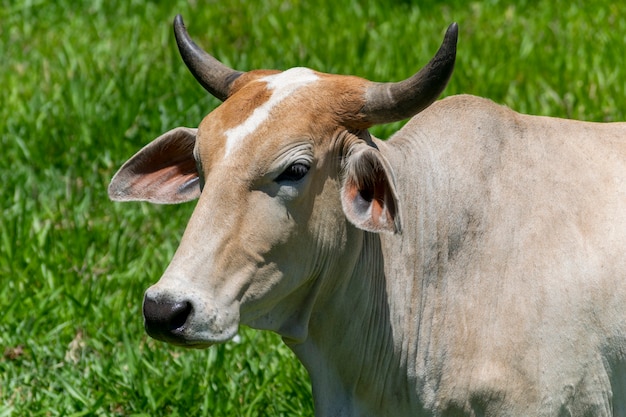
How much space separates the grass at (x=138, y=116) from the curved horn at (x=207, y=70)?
1.37 m

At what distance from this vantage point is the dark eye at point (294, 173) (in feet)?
11.1

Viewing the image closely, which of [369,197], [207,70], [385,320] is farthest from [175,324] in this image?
[207,70]

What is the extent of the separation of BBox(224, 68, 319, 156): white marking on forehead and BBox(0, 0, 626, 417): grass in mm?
1580

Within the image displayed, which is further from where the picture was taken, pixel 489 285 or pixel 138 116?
pixel 138 116

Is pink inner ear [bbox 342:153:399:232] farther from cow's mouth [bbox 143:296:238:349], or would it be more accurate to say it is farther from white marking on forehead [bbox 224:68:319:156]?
cow's mouth [bbox 143:296:238:349]

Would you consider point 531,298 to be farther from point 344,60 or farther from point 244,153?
point 344,60

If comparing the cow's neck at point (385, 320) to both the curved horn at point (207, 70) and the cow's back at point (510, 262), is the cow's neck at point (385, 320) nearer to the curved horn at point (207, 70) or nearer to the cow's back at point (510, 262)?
the cow's back at point (510, 262)

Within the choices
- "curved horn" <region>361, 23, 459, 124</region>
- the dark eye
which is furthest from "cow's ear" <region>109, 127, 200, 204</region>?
"curved horn" <region>361, 23, 459, 124</region>

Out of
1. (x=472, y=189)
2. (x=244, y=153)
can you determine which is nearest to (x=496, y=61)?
(x=472, y=189)

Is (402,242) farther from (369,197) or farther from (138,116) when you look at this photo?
(138,116)

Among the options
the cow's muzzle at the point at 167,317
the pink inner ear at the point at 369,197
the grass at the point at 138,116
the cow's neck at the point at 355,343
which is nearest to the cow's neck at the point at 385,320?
the cow's neck at the point at 355,343

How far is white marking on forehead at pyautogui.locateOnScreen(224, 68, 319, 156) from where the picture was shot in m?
3.40

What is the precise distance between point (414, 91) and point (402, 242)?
580 millimetres

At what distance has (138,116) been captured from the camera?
6648mm
